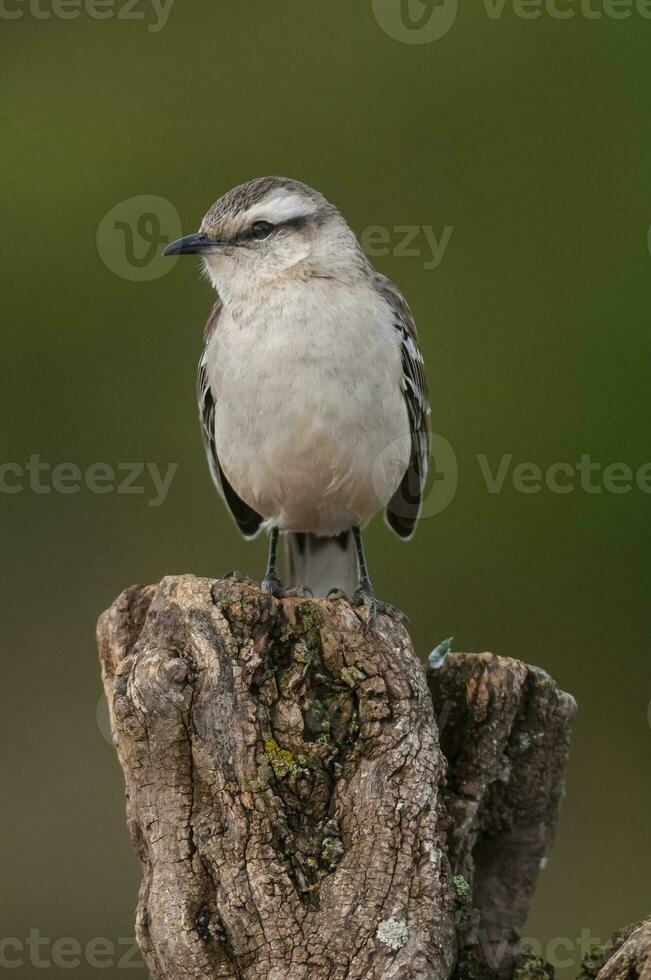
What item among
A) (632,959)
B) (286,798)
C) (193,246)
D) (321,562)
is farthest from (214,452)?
(632,959)

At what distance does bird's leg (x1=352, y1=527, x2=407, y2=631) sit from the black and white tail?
0.16 meters

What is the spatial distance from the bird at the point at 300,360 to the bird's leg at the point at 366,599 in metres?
0.03

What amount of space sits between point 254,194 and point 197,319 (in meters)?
2.84

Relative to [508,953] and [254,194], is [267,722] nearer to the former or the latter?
[508,953]

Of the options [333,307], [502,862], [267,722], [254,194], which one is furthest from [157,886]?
[254,194]

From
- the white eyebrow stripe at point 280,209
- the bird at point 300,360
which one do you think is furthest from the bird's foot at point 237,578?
the white eyebrow stripe at point 280,209

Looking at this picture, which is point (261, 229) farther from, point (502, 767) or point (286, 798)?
point (286, 798)

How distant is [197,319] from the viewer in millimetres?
8367

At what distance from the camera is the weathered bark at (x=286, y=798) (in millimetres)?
3771

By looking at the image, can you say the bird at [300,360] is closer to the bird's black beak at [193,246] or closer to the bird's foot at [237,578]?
the bird's black beak at [193,246]

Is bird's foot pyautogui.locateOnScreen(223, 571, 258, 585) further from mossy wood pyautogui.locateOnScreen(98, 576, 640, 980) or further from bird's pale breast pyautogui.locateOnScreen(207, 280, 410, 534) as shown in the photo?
bird's pale breast pyautogui.locateOnScreen(207, 280, 410, 534)

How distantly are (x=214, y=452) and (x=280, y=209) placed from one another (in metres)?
1.32

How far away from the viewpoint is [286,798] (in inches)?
155

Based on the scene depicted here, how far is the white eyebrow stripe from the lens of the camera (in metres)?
5.55
